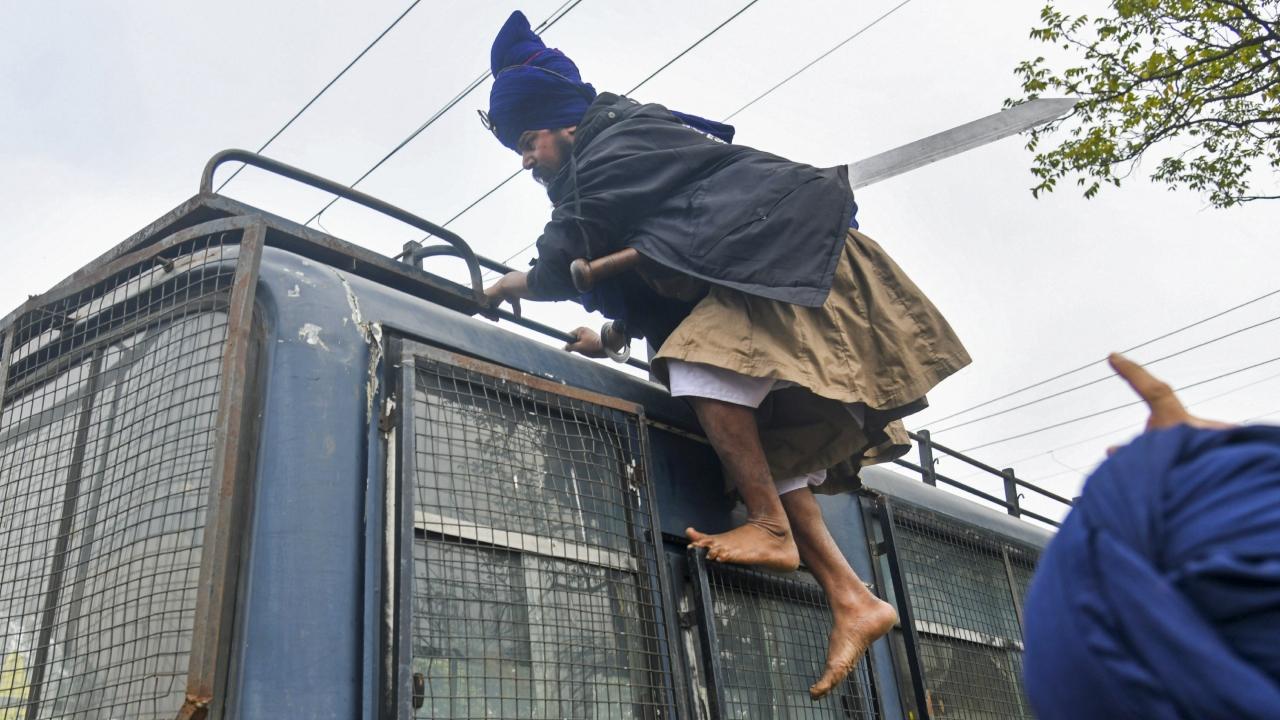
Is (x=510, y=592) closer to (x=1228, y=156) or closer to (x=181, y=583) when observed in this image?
(x=181, y=583)

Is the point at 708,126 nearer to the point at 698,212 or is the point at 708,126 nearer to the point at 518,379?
the point at 698,212

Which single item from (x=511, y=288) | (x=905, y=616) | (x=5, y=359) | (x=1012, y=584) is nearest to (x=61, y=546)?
(x=5, y=359)

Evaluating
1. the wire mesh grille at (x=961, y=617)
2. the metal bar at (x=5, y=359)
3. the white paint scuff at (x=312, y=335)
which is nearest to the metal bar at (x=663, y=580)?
the white paint scuff at (x=312, y=335)

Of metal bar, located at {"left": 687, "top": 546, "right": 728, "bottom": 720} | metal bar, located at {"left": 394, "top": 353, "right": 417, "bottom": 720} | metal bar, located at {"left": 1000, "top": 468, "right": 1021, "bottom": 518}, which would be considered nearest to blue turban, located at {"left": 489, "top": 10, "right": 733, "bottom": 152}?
metal bar, located at {"left": 394, "top": 353, "right": 417, "bottom": 720}

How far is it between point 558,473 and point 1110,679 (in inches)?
61.9

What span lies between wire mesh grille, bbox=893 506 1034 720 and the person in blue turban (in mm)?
2281

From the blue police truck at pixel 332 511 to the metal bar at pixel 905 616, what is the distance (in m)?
0.38

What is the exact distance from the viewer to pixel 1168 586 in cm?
84

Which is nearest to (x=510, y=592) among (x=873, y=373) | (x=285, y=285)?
(x=285, y=285)

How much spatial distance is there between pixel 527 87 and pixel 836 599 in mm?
1524

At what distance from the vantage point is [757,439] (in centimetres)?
263

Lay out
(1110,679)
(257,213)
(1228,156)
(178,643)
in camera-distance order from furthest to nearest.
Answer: (1228,156) < (257,213) < (178,643) < (1110,679)

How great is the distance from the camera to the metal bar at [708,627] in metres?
2.36

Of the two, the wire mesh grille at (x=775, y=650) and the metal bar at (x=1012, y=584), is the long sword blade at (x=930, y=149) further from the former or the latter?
the metal bar at (x=1012, y=584)
